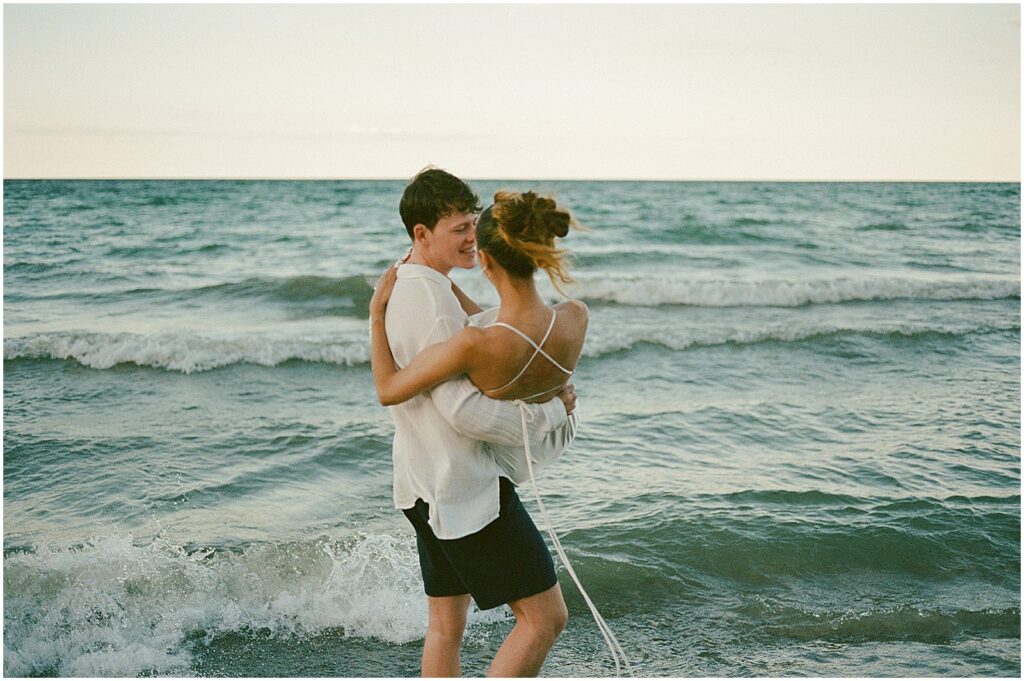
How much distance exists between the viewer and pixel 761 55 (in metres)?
13.1

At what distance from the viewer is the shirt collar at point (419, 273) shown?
8.03 feet

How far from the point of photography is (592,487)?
6.01 metres

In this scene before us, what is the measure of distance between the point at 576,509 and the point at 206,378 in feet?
16.2

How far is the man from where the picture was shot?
244 centimetres

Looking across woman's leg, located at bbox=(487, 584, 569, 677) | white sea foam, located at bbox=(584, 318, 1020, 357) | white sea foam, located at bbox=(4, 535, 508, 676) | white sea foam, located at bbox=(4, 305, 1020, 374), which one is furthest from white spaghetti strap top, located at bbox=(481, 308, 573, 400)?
white sea foam, located at bbox=(584, 318, 1020, 357)

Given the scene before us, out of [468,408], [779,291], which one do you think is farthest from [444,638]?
[779,291]

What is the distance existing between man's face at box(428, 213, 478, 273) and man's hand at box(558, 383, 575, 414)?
1.50 ft

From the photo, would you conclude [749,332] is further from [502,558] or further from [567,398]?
[502,558]

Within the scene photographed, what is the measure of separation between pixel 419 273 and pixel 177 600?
2.89 meters

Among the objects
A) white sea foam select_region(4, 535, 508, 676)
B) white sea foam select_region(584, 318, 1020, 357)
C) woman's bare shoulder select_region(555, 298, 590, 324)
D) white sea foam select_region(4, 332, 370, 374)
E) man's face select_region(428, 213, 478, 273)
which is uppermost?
man's face select_region(428, 213, 478, 273)

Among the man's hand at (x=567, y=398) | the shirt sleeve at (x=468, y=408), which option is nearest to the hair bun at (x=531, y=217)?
the shirt sleeve at (x=468, y=408)

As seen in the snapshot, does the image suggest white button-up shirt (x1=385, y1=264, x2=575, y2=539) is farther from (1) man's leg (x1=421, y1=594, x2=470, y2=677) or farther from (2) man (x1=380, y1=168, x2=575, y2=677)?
(1) man's leg (x1=421, y1=594, x2=470, y2=677)

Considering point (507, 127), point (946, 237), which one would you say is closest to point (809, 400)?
point (507, 127)

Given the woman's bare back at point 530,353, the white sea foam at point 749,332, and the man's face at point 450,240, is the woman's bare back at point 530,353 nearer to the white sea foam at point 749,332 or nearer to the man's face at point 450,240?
the man's face at point 450,240
